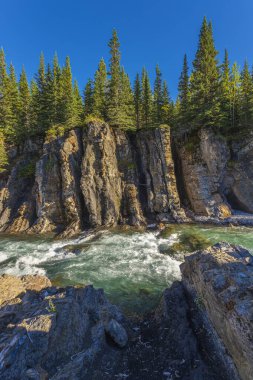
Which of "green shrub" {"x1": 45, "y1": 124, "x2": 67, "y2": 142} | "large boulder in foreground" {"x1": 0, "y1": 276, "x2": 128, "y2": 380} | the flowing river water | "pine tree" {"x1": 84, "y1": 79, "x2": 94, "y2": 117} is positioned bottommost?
the flowing river water

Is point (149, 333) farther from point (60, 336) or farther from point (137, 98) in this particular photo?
point (137, 98)

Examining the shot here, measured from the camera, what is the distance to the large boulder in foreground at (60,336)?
5.19m

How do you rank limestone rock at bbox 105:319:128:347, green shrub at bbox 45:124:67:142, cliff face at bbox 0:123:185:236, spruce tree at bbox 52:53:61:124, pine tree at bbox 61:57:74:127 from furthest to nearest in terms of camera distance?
spruce tree at bbox 52:53:61:124
pine tree at bbox 61:57:74:127
green shrub at bbox 45:124:67:142
cliff face at bbox 0:123:185:236
limestone rock at bbox 105:319:128:347

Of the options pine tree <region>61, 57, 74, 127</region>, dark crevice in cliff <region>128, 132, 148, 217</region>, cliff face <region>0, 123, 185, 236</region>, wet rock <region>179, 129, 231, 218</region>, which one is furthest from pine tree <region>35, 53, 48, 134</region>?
wet rock <region>179, 129, 231, 218</region>

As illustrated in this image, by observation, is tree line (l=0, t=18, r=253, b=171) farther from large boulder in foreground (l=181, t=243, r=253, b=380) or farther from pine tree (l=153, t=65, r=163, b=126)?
large boulder in foreground (l=181, t=243, r=253, b=380)

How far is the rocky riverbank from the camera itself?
208 inches

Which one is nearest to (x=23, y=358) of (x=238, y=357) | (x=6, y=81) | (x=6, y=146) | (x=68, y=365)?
(x=68, y=365)

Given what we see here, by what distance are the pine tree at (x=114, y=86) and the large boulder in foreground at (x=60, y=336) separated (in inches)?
1092

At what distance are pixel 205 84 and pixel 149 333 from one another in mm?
31590

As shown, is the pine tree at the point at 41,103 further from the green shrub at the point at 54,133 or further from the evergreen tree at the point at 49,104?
the green shrub at the point at 54,133

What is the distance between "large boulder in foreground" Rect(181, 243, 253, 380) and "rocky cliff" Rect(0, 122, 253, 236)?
1628 centimetres

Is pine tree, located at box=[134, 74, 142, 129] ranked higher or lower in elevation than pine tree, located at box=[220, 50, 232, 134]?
higher

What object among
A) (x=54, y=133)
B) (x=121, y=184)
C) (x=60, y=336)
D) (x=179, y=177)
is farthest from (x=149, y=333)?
(x=54, y=133)

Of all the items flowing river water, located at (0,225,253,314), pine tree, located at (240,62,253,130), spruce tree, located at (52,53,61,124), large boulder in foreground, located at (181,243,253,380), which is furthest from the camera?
spruce tree, located at (52,53,61,124)
